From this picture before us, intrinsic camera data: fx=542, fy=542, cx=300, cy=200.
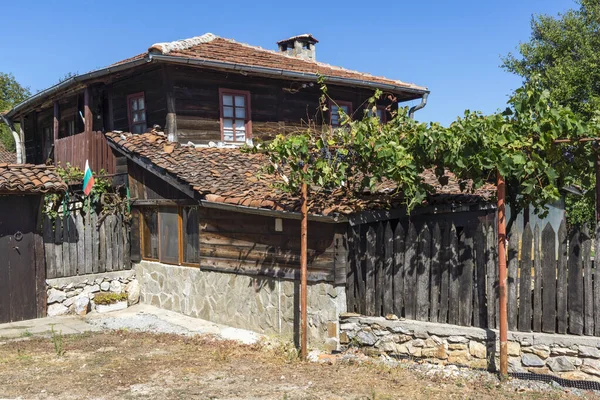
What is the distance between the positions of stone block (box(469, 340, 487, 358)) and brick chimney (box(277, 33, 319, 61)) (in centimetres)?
1266

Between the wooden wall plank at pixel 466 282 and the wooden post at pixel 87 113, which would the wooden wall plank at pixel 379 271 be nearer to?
the wooden wall plank at pixel 466 282

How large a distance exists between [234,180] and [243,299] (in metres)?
2.20

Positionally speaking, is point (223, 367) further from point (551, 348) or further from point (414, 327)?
point (551, 348)

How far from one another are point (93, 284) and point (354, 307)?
19.8ft

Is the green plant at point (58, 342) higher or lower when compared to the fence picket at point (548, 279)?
lower

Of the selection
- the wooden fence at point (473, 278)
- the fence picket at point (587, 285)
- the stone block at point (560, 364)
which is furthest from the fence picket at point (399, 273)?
the fence picket at point (587, 285)

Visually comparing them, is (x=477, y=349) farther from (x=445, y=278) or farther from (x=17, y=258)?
(x=17, y=258)

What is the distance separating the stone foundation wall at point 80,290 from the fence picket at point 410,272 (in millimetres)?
6656

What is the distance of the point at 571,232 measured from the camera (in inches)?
250

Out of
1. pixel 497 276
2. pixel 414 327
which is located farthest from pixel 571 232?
pixel 414 327

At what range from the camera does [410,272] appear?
748 centimetres

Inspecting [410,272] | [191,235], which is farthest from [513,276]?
[191,235]

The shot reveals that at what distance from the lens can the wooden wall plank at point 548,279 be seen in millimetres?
6422

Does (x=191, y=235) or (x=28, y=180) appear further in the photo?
(x=191, y=235)
